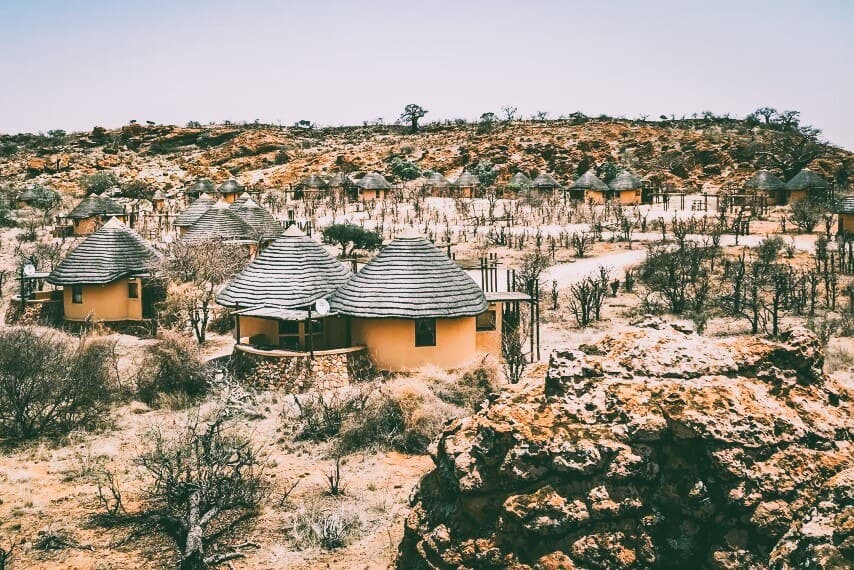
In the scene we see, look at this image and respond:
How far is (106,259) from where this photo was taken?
22641 millimetres

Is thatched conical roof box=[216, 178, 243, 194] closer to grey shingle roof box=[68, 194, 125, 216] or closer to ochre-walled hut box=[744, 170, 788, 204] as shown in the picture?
grey shingle roof box=[68, 194, 125, 216]

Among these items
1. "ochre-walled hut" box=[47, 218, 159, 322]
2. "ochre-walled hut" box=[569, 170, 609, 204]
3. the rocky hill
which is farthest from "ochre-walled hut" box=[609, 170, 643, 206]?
"ochre-walled hut" box=[47, 218, 159, 322]

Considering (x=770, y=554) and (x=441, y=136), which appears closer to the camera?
(x=770, y=554)

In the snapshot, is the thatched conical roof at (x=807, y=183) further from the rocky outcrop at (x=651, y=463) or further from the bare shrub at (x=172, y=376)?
the rocky outcrop at (x=651, y=463)

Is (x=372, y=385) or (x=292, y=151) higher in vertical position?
(x=292, y=151)

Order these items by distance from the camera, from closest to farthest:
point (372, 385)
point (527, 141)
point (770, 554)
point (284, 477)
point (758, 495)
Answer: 1. point (770, 554)
2. point (758, 495)
3. point (284, 477)
4. point (372, 385)
5. point (527, 141)

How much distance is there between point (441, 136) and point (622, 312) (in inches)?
2216

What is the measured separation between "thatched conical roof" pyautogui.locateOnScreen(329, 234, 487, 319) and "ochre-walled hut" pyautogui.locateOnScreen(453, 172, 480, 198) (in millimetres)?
35518

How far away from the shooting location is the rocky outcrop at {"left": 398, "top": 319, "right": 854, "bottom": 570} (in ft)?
17.9

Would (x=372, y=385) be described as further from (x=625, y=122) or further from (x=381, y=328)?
(x=625, y=122)

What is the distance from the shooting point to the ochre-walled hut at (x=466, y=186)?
2064 inches

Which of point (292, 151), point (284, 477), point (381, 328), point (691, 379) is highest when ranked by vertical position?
point (292, 151)

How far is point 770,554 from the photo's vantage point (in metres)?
4.96

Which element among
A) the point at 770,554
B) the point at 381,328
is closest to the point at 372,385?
the point at 381,328
